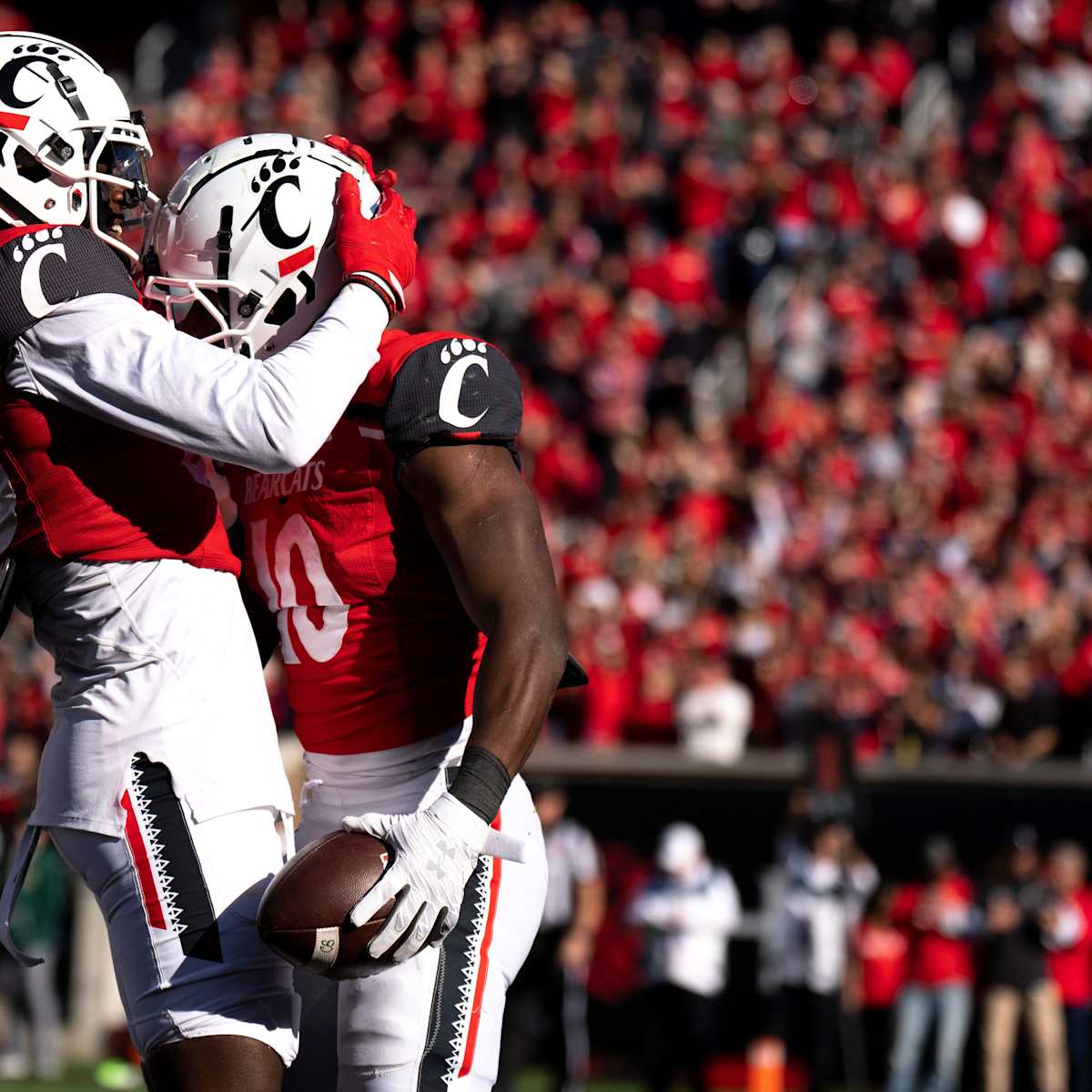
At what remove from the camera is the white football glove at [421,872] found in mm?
2670

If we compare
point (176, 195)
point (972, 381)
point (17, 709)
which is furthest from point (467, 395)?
point (972, 381)

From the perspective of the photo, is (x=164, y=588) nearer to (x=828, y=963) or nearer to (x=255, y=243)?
(x=255, y=243)

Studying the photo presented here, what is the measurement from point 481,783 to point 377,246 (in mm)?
833

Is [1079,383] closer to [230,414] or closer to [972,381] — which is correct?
[972,381]

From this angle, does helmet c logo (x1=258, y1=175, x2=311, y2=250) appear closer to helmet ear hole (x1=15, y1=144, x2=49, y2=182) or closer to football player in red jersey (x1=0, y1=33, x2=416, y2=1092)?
football player in red jersey (x1=0, y1=33, x2=416, y2=1092)

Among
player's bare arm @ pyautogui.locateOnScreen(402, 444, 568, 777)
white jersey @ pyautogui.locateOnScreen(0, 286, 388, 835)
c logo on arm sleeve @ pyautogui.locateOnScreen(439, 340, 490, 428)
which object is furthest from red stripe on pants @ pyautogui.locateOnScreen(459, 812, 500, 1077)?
c logo on arm sleeve @ pyautogui.locateOnScreen(439, 340, 490, 428)

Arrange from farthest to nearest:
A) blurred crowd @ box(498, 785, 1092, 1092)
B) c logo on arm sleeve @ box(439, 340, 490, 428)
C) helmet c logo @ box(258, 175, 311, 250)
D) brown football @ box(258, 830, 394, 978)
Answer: blurred crowd @ box(498, 785, 1092, 1092) → helmet c logo @ box(258, 175, 311, 250) → c logo on arm sleeve @ box(439, 340, 490, 428) → brown football @ box(258, 830, 394, 978)

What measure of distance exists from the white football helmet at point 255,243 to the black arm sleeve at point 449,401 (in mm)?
259

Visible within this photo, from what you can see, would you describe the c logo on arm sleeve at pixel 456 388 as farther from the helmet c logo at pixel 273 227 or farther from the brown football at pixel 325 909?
the brown football at pixel 325 909

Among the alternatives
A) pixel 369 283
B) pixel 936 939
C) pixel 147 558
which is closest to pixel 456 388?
pixel 369 283

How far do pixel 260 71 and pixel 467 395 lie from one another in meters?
14.9

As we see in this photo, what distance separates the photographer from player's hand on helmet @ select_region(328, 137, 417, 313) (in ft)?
9.77

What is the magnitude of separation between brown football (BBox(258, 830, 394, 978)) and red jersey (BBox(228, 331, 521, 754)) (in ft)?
1.47

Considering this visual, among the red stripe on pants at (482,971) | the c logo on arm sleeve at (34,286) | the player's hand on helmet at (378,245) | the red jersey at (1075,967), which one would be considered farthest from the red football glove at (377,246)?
the red jersey at (1075,967)
